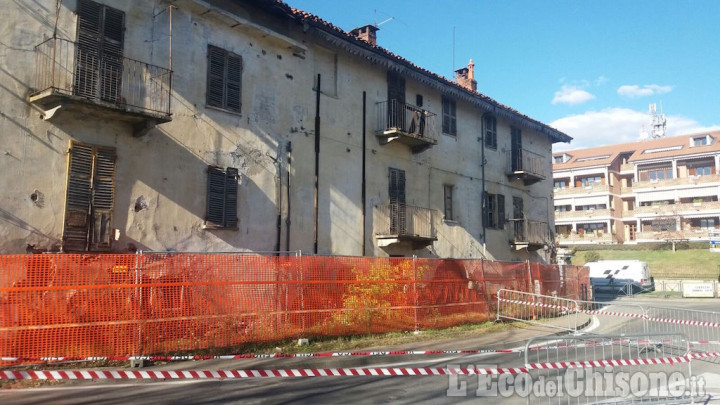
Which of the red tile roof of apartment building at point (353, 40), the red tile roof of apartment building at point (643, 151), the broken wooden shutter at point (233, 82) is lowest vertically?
the broken wooden shutter at point (233, 82)

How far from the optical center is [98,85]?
1128cm

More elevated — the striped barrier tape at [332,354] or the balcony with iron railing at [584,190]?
the balcony with iron railing at [584,190]

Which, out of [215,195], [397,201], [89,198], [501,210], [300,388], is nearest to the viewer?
[300,388]

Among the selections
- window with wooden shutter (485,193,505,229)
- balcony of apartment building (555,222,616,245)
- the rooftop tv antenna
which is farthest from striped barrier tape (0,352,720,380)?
the rooftop tv antenna

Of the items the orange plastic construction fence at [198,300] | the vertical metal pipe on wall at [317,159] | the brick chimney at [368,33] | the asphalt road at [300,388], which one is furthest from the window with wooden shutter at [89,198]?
the brick chimney at [368,33]

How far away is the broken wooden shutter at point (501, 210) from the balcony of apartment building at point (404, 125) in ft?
19.0

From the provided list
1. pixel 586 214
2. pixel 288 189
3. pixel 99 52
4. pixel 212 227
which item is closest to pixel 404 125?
pixel 288 189

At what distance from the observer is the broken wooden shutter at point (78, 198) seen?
10875mm

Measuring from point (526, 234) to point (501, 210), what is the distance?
1789 millimetres

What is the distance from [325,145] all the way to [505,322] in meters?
7.85

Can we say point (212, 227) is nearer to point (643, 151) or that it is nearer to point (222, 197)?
point (222, 197)

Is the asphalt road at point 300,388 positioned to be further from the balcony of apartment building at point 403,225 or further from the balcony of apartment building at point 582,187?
the balcony of apartment building at point 582,187

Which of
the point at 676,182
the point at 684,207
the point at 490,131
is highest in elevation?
the point at 676,182

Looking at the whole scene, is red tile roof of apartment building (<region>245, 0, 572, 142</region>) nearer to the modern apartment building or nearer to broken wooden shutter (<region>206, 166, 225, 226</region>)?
broken wooden shutter (<region>206, 166, 225, 226</region>)
